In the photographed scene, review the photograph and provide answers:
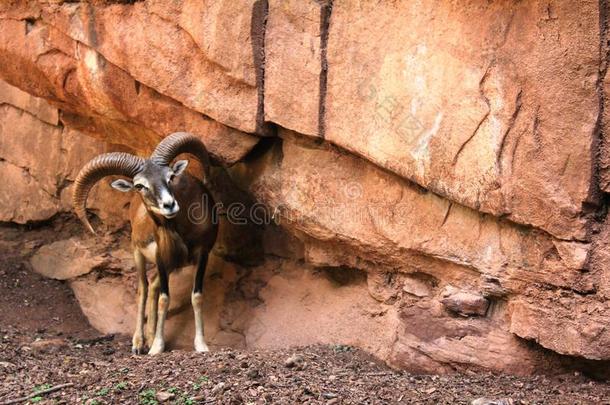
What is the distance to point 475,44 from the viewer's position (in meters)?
6.63

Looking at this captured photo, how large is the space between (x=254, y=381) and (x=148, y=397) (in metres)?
0.77

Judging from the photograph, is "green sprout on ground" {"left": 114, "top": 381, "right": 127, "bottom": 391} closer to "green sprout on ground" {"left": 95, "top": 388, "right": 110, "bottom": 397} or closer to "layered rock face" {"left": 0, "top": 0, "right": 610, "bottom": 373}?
"green sprout on ground" {"left": 95, "top": 388, "right": 110, "bottom": 397}

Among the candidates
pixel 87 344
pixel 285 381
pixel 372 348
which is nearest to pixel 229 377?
pixel 285 381

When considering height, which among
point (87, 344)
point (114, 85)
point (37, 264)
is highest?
point (114, 85)

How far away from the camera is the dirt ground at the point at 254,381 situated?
21.2ft

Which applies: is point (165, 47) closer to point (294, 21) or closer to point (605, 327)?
point (294, 21)

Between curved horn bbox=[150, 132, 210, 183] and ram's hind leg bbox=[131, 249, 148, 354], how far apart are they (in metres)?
1.45

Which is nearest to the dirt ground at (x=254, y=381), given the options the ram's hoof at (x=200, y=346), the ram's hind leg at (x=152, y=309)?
the ram's hind leg at (x=152, y=309)

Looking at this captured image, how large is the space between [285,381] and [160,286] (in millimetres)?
2490

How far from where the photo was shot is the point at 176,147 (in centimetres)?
799

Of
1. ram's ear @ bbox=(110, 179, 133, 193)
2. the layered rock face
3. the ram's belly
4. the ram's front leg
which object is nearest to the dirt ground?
the layered rock face

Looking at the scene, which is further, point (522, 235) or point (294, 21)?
point (294, 21)

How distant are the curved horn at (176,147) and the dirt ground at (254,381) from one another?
5.60ft

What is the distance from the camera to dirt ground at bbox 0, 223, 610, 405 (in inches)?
254
